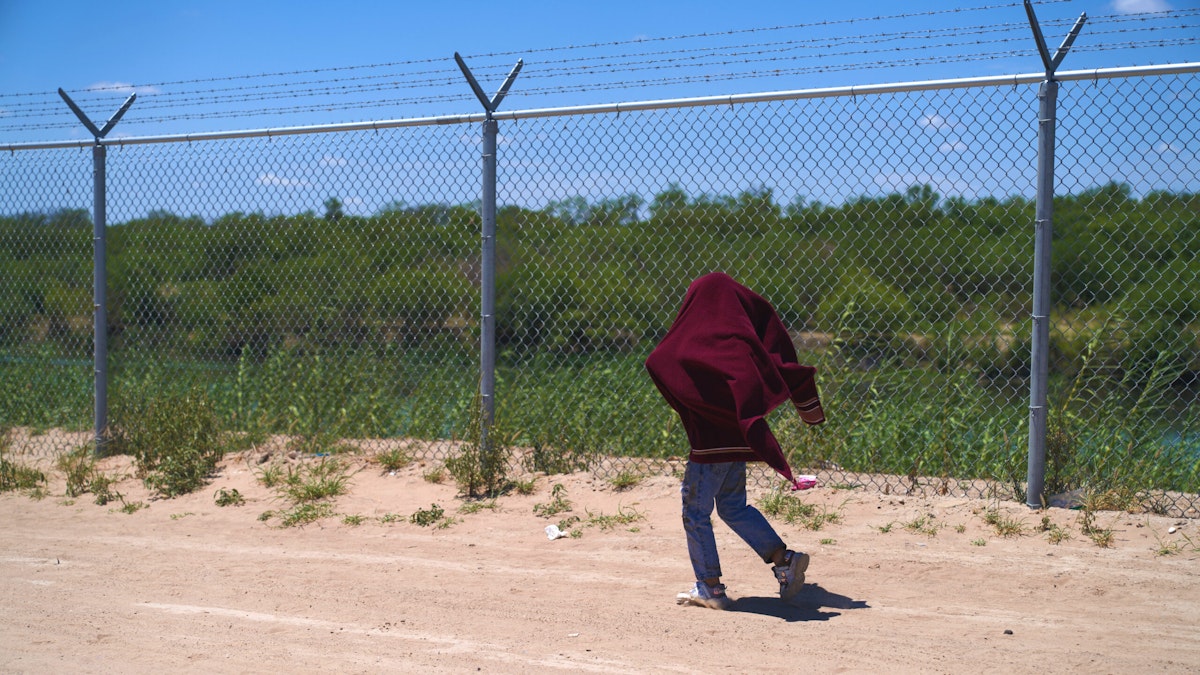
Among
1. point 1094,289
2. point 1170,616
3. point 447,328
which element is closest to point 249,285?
point 447,328

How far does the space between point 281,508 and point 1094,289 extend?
544 cm

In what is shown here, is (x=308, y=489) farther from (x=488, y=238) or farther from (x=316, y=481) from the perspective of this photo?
(x=488, y=238)

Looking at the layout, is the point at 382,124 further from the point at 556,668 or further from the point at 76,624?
the point at 556,668

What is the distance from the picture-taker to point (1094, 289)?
6289 millimetres

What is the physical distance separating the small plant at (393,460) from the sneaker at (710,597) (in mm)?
3233

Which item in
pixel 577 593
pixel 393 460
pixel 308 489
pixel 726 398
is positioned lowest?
pixel 577 593

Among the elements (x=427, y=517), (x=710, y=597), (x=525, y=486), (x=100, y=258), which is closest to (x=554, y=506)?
(x=525, y=486)

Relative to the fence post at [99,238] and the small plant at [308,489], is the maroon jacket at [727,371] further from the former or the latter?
the fence post at [99,238]

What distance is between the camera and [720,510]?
4.38 metres

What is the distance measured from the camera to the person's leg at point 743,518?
434cm

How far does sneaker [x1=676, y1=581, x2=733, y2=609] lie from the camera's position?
4.45m

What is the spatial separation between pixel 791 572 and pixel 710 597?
39 cm

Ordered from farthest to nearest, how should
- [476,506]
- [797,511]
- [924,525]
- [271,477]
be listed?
1. [271,477]
2. [476,506]
3. [797,511]
4. [924,525]

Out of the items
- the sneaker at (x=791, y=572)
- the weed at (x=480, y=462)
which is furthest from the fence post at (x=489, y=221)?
the sneaker at (x=791, y=572)
